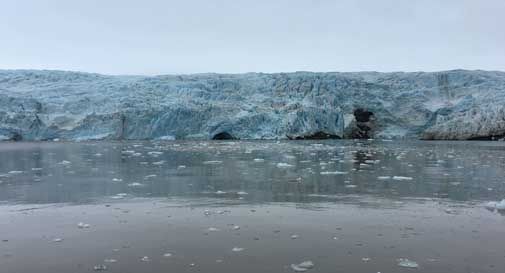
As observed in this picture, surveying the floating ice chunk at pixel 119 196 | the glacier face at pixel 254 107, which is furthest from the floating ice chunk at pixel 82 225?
the glacier face at pixel 254 107

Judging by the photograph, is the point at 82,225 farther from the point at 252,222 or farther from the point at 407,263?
the point at 407,263

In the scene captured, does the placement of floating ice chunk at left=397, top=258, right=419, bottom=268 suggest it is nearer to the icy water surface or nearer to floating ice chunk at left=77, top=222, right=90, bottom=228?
the icy water surface

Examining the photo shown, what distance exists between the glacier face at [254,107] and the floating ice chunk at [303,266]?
2343 centimetres

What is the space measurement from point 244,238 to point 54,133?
2459cm

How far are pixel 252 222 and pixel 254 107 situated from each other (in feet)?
76.9

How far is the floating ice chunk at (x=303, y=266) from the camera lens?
335 cm

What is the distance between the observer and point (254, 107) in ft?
92.4

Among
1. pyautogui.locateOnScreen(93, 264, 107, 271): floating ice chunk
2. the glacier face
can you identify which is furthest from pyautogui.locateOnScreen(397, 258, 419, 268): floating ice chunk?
the glacier face

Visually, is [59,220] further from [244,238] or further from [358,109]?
[358,109]

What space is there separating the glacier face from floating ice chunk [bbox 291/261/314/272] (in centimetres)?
2343

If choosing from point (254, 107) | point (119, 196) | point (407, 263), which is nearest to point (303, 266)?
point (407, 263)

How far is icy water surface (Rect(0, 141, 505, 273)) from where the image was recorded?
3529mm

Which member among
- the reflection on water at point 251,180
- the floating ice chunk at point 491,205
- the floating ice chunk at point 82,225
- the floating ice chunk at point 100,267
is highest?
the floating ice chunk at point 100,267

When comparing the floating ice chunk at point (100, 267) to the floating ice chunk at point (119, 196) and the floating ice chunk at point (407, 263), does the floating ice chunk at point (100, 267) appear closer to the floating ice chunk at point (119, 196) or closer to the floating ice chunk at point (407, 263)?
the floating ice chunk at point (407, 263)
